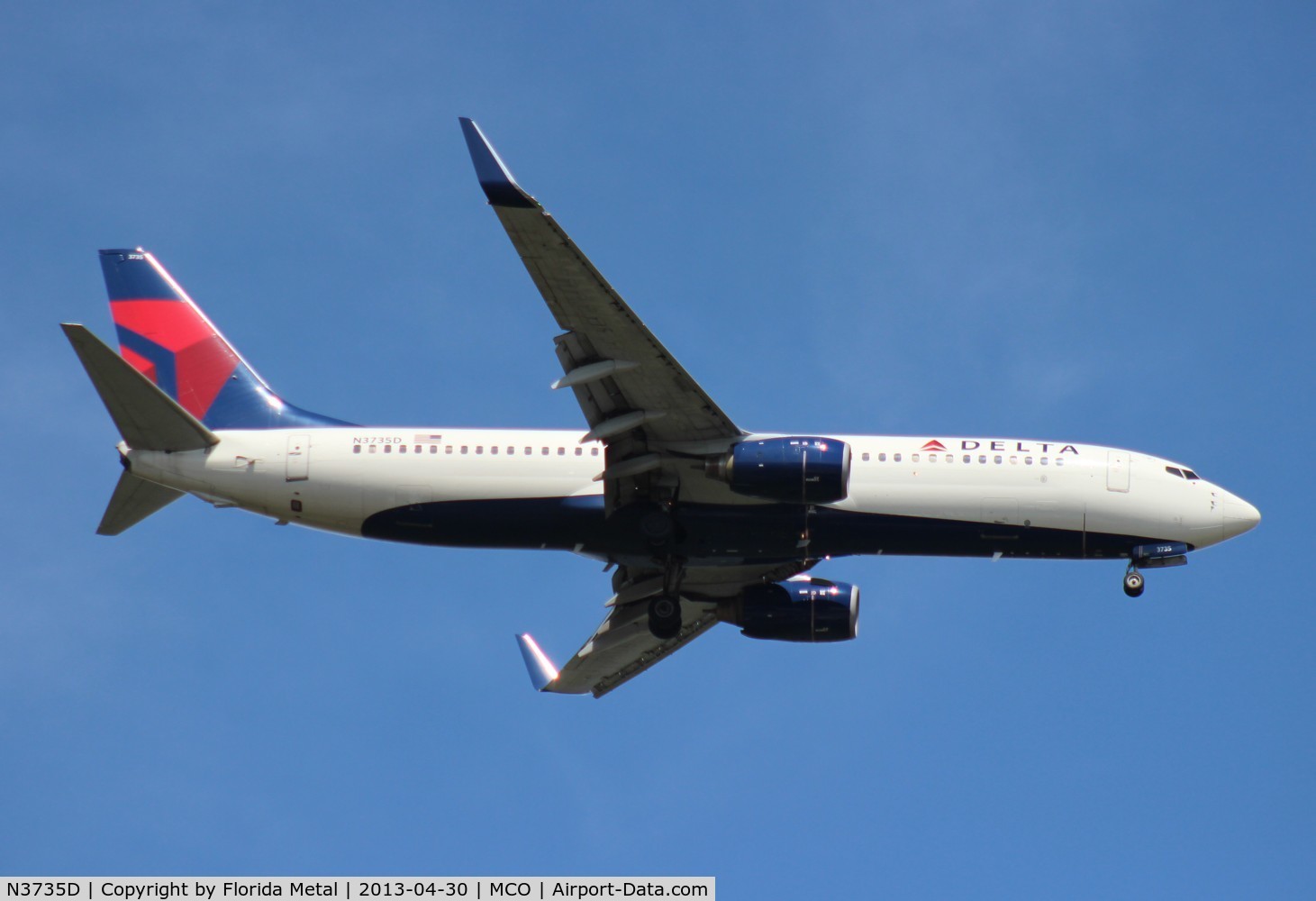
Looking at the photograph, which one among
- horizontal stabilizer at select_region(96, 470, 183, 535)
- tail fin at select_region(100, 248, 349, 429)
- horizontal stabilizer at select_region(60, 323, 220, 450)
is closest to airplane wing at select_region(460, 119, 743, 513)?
tail fin at select_region(100, 248, 349, 429)

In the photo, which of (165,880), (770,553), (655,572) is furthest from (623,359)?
(165,880)

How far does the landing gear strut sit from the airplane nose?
2.44m

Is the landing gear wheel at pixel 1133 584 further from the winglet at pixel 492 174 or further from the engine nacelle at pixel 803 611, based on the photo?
the winglet at pixel 492 174

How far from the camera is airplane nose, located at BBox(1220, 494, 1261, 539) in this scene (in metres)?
42.0

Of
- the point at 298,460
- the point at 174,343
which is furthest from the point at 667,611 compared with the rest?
the point at 174,343

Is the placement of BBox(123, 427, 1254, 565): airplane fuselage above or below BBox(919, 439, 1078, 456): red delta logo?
below

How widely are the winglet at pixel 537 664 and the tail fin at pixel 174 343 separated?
35.9 feet

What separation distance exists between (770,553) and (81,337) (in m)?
16.9

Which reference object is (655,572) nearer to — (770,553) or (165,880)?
(770,553)

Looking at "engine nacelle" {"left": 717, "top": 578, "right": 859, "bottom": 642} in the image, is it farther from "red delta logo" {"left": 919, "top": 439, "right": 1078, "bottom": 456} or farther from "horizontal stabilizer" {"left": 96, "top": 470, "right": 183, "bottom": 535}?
"horizontal stabilizer" {"left": 96, "top": 470, "right": 183, "bottom": 535}

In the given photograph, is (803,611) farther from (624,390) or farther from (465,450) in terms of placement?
(465,450)

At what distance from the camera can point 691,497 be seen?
41.4m

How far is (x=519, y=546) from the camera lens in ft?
137

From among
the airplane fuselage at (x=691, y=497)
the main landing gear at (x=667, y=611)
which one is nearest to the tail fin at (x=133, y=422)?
the airplane fuselage at (x=691, y=497)
